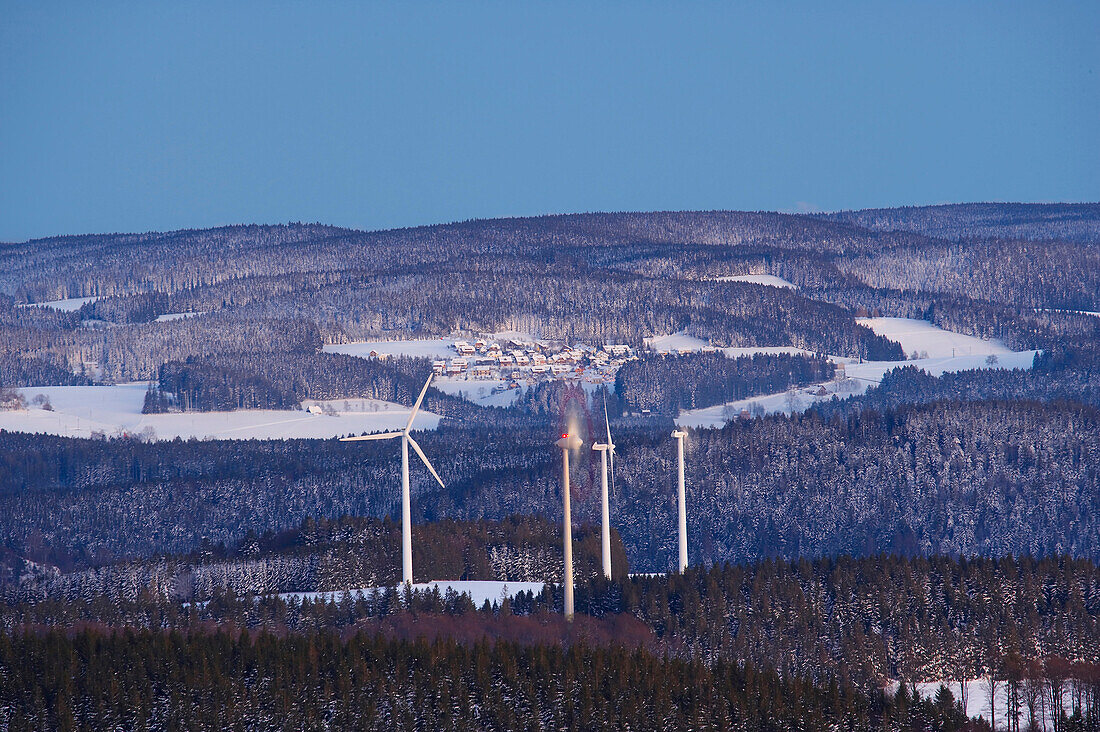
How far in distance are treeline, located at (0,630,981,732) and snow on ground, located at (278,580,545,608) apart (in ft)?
89.8

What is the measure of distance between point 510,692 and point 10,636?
127 feet

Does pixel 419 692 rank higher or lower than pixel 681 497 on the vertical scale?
lower

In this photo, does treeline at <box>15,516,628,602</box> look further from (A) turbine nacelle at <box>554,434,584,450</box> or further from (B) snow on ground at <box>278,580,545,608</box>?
(A) turbine nacelle at <box>554,434,584,450</box>

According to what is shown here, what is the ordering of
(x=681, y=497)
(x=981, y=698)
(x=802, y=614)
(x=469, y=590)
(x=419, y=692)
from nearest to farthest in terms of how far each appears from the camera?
(x=419, y=692) → (x=981, y=698) → (x=802, y=614) → (x=681, y=497) → (x=469, y=590)

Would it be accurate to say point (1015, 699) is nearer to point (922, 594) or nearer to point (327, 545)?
point (922, 594)

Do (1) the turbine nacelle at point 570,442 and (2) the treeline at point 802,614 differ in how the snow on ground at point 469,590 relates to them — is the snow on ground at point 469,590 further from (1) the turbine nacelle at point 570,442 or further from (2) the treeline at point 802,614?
(1) the turbine nacelle at point 570,442

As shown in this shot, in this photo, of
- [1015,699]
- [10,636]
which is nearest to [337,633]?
[10,636]

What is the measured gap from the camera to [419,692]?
11350 cm

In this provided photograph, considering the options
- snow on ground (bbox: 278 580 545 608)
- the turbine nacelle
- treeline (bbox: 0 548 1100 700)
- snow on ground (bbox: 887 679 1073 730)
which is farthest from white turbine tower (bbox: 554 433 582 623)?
snow on ground (bbox: 278 580 545 608)

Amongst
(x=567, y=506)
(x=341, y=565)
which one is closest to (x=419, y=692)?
(x=567, y=506)

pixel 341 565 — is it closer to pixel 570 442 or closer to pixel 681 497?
pixel 681 497

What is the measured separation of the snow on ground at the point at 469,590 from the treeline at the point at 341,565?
2.20m

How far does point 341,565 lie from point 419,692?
5247 cm

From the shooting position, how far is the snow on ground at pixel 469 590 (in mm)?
151000
